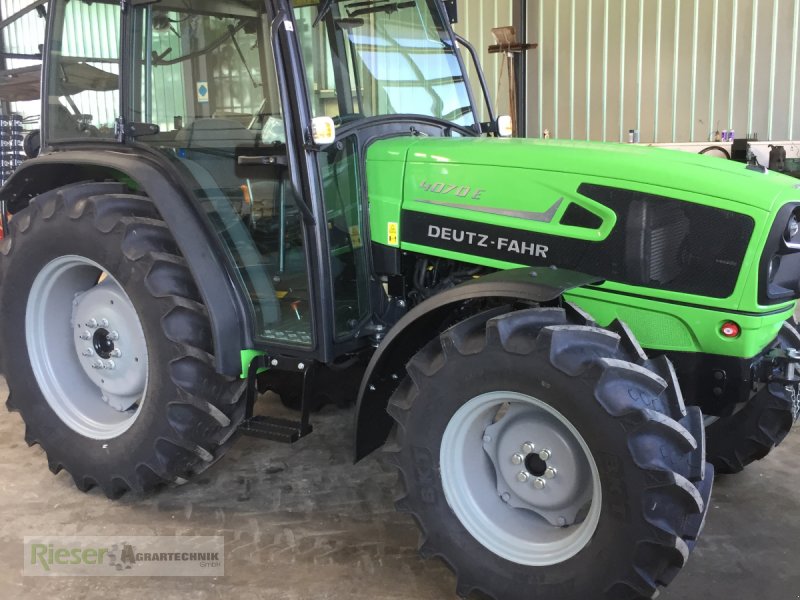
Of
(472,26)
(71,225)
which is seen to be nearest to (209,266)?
(71,225)

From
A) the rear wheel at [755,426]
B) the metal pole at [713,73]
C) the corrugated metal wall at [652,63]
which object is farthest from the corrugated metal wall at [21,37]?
the rear wheel at [755,426]

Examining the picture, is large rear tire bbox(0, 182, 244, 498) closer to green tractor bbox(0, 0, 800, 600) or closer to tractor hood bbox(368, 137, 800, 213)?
green tractor bbox(0, 0, 800, 600)

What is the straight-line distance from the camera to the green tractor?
204 cm

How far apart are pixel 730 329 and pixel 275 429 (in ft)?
5.44

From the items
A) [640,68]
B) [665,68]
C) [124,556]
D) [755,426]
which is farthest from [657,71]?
[124,556]

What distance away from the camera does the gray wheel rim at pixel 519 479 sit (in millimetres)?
2117

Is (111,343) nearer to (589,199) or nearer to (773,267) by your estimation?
(589,199)

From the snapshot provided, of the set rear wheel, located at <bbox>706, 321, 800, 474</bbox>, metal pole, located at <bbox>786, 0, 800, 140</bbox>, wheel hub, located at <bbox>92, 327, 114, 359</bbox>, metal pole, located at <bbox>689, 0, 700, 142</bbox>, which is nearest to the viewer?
rear wheel, located at <bbox>706, 321, 800, 474</bbox>

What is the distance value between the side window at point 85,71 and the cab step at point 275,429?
1359 mm

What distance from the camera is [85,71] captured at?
10.1ft

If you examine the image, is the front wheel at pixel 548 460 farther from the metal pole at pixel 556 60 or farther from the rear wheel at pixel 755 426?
the metal pole at pixel 556 60

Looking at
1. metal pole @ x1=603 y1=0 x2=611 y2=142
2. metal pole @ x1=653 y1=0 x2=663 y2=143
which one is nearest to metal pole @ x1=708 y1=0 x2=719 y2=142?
metal pole @ x1=653 y1=0 x2=663 y2=143

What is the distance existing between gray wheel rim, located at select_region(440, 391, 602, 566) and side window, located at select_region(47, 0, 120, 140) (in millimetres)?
1968

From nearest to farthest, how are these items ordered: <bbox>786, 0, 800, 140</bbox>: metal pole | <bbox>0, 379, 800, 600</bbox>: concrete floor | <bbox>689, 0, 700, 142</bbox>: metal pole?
1. <bbox>0, 379, 800, 600</bbox>: concrete floor
2. <bbox>786, 0, 800, 140</bbox>: metal pole
3. <bbox>689, 0, 700, 142</bbox>: metal pole
